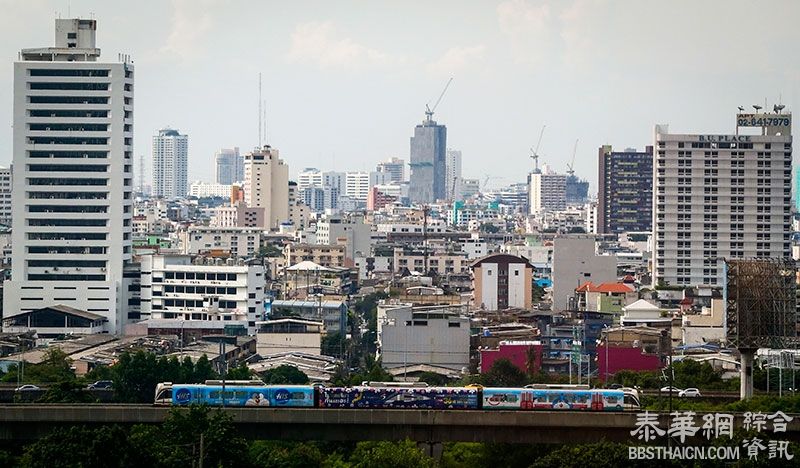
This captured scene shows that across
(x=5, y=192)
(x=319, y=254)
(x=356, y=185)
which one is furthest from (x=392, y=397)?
(x=356, y=185)

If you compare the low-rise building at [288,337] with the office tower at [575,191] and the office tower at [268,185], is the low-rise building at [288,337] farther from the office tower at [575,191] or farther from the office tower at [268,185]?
the office tower at [575,191]

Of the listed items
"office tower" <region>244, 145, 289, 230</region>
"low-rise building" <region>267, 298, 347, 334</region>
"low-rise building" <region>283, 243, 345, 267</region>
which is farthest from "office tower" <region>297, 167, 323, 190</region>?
"low-rise building" <region>267, 298, 347, 334</region>

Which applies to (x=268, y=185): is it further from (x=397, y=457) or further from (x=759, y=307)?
(x=397, y=457)

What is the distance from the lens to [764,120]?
219 feet

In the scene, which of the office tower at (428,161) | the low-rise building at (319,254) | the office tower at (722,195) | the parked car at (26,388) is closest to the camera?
the parked car at (26,388)

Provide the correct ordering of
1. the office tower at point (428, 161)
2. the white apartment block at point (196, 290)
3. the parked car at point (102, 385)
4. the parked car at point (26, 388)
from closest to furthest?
the parked car at point (26, 388) < the parked car at point (102, 385) < the white apartment block at point (196, 290) < the office tower at point (428, 161)

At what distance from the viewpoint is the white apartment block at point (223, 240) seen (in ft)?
294

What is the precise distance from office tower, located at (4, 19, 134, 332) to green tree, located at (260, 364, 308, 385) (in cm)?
1176

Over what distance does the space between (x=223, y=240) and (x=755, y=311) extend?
61470 mm

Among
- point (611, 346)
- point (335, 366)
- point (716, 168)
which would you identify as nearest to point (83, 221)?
point (335, 366)

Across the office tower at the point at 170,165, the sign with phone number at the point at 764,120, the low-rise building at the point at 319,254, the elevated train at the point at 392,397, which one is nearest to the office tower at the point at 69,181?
the elevated train at the point at 392,397

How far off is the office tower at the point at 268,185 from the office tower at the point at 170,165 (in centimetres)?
6583

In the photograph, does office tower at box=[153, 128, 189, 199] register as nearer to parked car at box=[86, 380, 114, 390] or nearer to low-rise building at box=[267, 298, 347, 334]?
low-rise building at box=[267, 298, 347, 334]

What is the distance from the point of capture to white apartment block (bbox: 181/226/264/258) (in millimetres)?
89738
